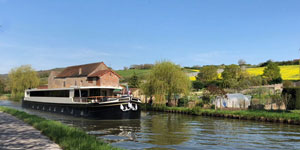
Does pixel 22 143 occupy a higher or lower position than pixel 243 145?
higher

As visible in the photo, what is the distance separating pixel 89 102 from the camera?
81.3ft

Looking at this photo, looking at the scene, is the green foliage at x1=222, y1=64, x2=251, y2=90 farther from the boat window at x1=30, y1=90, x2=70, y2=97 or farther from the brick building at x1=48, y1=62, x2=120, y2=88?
the boat window at x1=30, y1=90, x2=70, y2=97

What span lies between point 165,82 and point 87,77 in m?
18.5

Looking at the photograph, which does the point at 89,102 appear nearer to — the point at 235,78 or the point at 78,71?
the point at 78,71

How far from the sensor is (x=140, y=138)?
14391mm

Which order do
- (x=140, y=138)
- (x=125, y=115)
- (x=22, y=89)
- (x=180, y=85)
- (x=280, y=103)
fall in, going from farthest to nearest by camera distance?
(x=22, y=89) < (x=180, y=85) < (x=280, y=103) < (x=125, y=115) < (x=140, y=138)

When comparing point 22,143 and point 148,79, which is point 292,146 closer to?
point 22,143

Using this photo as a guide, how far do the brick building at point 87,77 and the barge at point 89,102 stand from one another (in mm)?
10503

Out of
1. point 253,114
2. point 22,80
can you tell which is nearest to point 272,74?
point 253,114

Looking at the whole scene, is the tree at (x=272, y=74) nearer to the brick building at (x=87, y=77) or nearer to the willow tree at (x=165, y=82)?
the willow tree at (x=165, y=82)

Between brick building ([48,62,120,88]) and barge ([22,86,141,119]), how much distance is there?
1050cm

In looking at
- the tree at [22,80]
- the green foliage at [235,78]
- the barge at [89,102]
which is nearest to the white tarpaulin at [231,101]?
the barge at [89,102]

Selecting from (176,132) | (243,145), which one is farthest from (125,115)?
(243,145)

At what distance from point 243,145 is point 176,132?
502 cm
